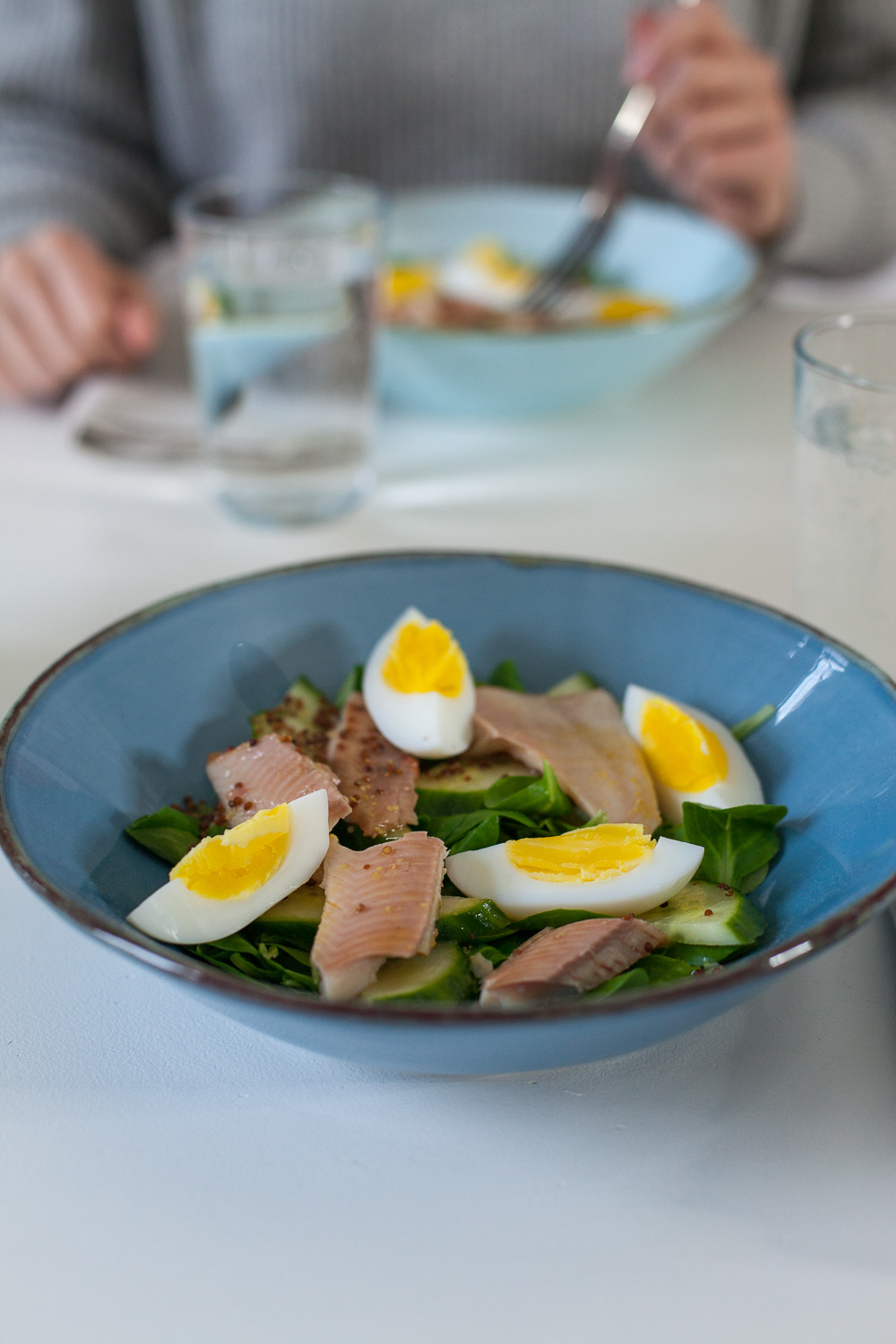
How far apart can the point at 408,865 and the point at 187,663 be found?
1.01 ft

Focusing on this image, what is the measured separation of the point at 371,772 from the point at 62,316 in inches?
47.4

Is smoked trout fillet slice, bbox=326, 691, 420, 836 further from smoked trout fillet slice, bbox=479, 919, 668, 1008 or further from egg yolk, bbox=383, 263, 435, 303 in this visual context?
egg yolk, bbox=383, 263, 435, 303

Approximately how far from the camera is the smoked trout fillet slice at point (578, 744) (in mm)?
851

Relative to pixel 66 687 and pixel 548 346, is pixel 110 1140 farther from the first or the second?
pixel 548 346

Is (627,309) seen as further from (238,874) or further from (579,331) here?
(238,874)

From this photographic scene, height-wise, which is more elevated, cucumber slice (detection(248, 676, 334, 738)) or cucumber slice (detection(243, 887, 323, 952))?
cucumber slice (detection(248, 676, 334, 738))

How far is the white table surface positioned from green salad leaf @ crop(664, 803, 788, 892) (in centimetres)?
8

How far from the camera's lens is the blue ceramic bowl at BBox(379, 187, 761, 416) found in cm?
151

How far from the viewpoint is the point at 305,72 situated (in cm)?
248

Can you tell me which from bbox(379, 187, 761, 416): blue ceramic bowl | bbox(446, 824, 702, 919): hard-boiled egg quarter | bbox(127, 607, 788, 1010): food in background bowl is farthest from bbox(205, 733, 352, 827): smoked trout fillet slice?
bbox(379, 187, 761, 416): blue ceramic bowl

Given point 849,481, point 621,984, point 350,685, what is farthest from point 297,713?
point 849,481

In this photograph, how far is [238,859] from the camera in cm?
76

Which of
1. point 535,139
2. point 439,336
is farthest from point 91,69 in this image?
point 439,336

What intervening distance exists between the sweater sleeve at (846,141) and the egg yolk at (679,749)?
1.66m
